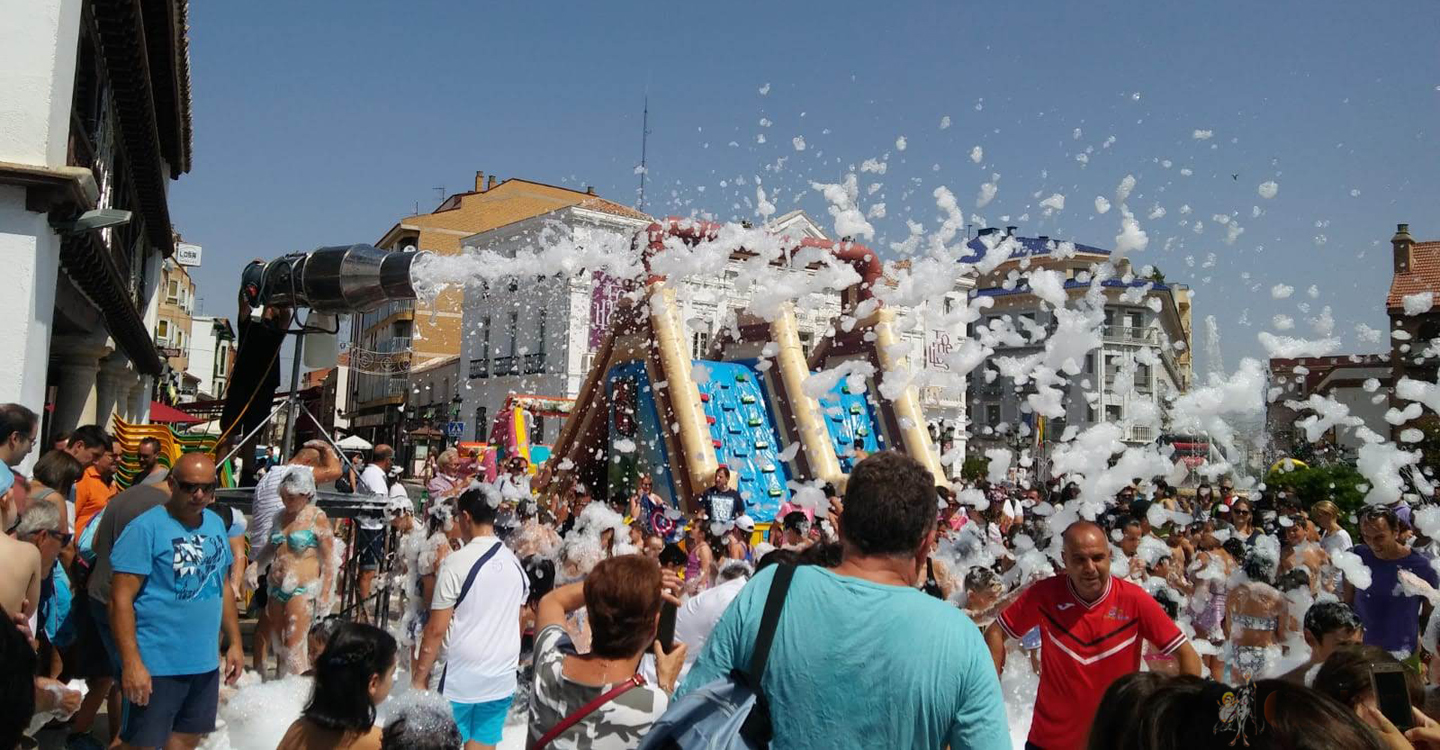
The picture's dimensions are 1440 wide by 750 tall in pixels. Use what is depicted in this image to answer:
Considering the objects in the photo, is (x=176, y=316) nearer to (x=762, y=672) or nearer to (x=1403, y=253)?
(x=1403, y=253)

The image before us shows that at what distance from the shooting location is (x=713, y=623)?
3.86 m

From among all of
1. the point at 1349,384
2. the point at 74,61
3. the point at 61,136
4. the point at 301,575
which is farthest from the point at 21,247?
the point at 1349,384

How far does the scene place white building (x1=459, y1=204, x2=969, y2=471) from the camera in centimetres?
2873

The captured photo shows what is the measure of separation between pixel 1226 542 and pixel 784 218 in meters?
6.44

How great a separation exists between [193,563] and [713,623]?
2070 millimetres

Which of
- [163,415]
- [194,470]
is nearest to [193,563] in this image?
[194,470]

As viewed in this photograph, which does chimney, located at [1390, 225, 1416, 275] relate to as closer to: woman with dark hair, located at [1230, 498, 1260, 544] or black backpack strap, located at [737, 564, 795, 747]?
woman with dark hair, located at [1230, 498, 1260, 544]

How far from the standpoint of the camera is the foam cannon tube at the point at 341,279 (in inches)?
327

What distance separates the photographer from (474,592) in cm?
421

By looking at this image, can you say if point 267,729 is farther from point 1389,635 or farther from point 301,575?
point 1389,635

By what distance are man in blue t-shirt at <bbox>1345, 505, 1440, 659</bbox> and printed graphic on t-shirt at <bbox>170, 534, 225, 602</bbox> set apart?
5.53m

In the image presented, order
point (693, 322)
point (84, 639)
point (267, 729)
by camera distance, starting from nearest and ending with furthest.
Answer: point (84, 639) → point (267, 729) → point (693, 322)

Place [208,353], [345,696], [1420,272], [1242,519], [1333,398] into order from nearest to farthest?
1. [345,696]
2. [1242,519]
3. [1333,398]
4. [1420,272]
5. [208,353]

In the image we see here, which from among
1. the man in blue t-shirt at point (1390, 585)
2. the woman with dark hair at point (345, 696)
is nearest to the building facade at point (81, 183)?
the woman with dark hair at point (345, 696)
